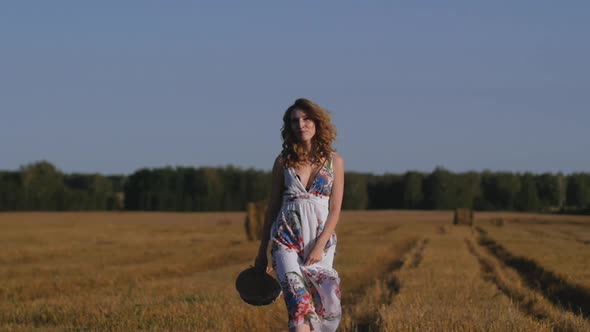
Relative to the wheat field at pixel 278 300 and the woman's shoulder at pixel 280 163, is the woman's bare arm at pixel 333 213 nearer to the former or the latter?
the woman's shoulder at pixel 280 163

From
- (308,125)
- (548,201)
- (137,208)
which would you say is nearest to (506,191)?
(548,201)

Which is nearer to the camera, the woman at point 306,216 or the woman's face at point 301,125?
the woman at point 306,216

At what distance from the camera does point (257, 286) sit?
729 cm

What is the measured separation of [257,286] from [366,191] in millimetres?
87646

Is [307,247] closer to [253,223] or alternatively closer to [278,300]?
[278,300]

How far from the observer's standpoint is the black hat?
723 centimetres

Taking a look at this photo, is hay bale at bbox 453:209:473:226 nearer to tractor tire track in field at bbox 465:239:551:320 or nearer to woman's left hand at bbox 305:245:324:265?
tractor tire track in field at bbox 465:239:551:320

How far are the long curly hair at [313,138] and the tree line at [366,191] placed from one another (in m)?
79.9

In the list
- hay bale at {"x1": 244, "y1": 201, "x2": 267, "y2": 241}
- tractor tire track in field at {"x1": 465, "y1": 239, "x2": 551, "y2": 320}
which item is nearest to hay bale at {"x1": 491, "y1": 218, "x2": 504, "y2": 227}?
hay bale at {"x1": 244, "y1": 201, "x2": 267, "y2": 241}

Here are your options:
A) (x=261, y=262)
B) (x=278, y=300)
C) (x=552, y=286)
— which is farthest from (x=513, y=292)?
(x=261, y=262)

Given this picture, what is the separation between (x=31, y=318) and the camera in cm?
1151

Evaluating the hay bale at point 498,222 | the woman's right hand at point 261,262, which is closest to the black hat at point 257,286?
the woman's right hand at point 261,262

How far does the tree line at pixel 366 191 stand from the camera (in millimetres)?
89875

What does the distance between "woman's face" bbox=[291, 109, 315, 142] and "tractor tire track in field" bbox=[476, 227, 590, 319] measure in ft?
16.8
